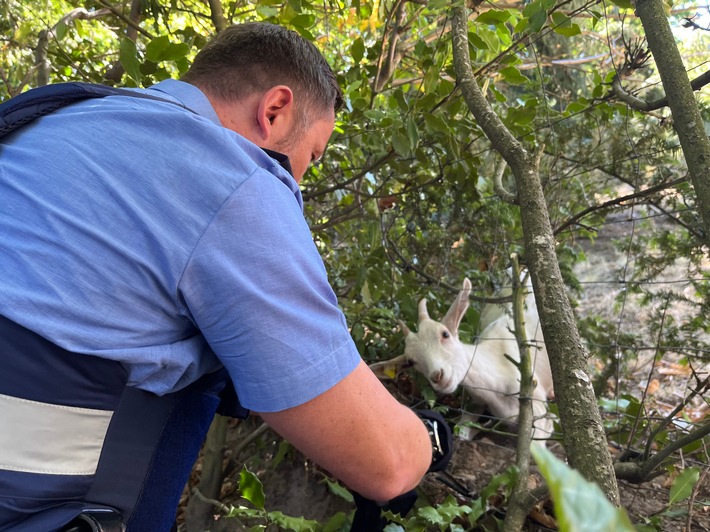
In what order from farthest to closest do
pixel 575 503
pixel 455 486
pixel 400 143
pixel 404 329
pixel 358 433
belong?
pixel 404 329 → pixel 455 486 → pixel 400 143 → pixel 358 433 → pixel 575 503

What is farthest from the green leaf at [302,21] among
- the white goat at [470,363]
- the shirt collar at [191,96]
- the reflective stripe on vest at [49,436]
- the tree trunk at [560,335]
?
the reflective stripe on vest at [49,436]

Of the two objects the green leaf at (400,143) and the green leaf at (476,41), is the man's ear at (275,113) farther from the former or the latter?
the green leaf at (476,41)

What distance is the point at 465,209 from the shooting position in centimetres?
265

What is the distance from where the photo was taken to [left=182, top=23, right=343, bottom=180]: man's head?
50.3 inches

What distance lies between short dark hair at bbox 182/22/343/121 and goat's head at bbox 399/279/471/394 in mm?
1211

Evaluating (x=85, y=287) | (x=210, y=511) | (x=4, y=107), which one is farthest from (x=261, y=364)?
(x=210, y=511)

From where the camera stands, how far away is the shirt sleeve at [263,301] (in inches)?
34.7

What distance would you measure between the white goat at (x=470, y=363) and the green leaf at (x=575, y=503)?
189 cm

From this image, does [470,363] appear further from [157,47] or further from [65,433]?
[65,433]

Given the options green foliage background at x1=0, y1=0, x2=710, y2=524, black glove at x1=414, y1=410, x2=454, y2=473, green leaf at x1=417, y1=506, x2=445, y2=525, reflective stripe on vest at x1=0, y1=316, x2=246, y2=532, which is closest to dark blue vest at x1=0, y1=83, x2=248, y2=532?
reflective stripe on vest at x1=0, y1=316, x2=246, y2=532

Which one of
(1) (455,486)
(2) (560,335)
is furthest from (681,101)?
(1) (455,486)

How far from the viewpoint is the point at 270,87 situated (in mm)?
1303

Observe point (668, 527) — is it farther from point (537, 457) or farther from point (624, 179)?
point (537, 457)

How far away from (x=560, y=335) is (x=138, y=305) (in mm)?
812
